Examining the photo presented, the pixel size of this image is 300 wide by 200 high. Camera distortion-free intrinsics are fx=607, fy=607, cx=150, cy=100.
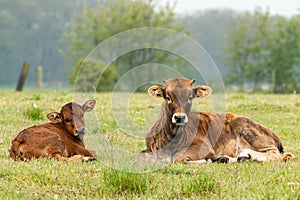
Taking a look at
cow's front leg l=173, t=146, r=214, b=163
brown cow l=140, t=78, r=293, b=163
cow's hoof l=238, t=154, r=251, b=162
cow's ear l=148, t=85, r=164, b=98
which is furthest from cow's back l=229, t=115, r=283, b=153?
cow's ear l=148, t=85, r=164, b=98

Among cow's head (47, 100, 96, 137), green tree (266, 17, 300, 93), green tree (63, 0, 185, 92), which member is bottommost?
cow's head (47, 100, 96, 137)

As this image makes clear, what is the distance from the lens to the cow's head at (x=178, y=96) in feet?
32.0

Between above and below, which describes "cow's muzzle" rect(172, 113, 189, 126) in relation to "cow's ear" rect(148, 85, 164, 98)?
below

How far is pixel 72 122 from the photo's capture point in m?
10.6

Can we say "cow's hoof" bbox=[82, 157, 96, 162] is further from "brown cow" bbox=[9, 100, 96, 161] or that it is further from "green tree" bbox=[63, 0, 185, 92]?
"green tree" bbox=[63, 0, 185, 92]

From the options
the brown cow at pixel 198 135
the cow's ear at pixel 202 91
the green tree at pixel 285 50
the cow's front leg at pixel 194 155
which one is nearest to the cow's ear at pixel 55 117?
the brown cow at pixel 198 135

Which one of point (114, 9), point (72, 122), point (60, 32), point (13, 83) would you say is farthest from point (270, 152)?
point (60, 32)

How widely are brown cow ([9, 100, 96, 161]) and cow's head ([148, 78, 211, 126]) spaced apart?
144cm

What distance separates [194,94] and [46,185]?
3.61 meters

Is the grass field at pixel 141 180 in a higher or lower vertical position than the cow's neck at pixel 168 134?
lower

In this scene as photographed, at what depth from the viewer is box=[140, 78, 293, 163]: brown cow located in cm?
1009

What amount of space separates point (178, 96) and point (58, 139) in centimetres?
208

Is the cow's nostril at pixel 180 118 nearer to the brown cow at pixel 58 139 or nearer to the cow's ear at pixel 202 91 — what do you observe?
the cow's ear at pixel 202 91

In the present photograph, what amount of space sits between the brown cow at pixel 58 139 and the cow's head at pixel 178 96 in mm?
1443
